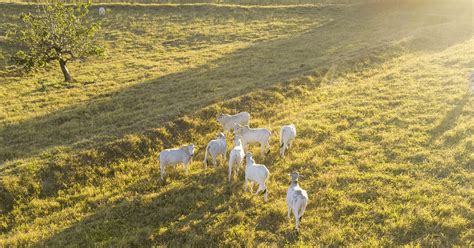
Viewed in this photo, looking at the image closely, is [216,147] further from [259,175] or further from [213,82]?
[213,82]

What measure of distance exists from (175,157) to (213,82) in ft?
57.0

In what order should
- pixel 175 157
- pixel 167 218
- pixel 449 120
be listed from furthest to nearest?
pixel 449 120 → pixel 175 157 → pixel 167 218

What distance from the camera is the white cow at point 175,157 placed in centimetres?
1697

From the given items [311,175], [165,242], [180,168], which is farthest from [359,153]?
[165,242]

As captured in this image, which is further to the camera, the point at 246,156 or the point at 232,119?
the point at 232,119

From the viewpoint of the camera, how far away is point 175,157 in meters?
17.0

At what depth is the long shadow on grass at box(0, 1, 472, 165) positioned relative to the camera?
23.2 m

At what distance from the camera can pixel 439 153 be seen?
18.1 metres

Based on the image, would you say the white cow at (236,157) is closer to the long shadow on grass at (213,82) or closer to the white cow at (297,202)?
the white cow at (297,202)

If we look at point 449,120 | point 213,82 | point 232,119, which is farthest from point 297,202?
point 213,82

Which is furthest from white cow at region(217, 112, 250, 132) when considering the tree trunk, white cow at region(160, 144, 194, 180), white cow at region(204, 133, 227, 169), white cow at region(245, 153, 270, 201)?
the tree trunk

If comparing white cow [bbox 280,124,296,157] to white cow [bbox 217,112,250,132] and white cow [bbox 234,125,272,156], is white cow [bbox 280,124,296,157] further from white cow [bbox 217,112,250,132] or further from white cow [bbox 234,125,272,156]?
white cow [bbox 217,112,250,132]

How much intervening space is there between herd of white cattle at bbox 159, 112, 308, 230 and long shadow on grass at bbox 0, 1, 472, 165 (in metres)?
5.84

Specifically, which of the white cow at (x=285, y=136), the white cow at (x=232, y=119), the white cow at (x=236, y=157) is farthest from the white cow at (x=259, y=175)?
the white cow at (x=232, y=119)
